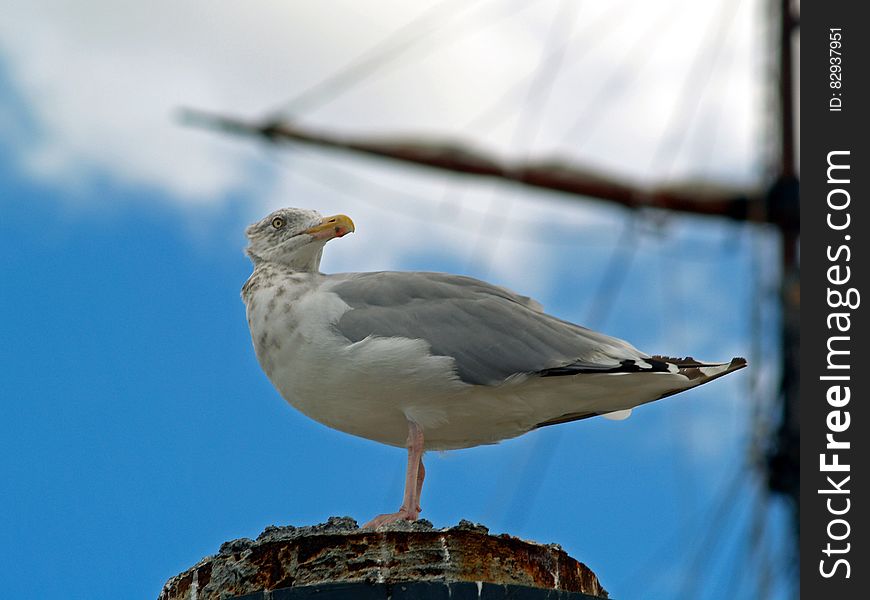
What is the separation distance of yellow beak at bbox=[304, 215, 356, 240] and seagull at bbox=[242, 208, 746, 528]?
182 mm

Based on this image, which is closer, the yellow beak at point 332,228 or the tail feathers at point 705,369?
the tail feathers at point 705,369

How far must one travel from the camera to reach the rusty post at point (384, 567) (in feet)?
12.4

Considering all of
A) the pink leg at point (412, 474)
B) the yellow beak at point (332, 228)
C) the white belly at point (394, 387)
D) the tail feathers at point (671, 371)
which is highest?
the yellow beak at point (332, 228)

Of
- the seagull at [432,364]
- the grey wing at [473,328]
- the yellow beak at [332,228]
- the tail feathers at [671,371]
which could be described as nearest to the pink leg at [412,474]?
the seagull at [432,364]

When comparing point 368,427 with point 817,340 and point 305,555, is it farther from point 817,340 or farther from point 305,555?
point 817,340

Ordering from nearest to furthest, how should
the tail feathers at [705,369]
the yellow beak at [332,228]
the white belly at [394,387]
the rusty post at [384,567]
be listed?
the rusty post at [384,567]
the white belly at [394,387]
the tail feathers at [705,369]
the yellow beak at [332,228]

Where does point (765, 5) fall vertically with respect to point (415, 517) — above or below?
above

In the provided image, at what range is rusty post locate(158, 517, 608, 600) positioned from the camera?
3.79 meters

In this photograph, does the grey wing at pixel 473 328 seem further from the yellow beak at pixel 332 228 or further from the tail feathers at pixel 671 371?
the yellow beak at pixel 332 228

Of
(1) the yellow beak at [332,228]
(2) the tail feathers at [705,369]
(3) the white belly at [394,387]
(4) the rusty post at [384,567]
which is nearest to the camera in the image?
(4) the rusty post at [384,567]

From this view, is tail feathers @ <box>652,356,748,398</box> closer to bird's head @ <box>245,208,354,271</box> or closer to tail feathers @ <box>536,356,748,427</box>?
tail feathers @ <box>536,356,748,427</box>

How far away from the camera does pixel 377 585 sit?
149 inches

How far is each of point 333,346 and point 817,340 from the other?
3921 millimetres

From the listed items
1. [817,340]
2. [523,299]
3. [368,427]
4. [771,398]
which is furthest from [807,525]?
[771,398]
